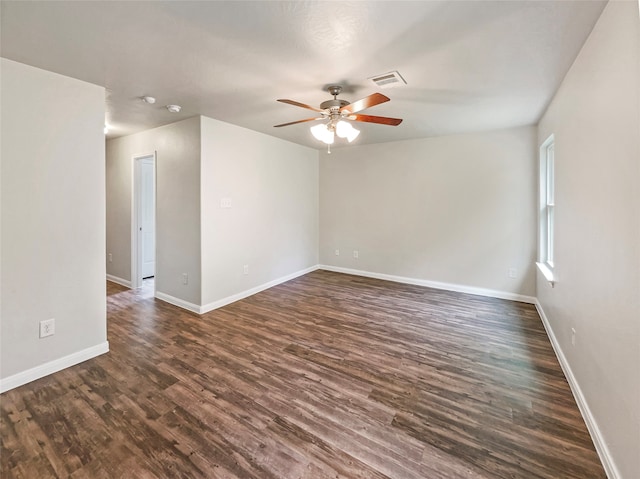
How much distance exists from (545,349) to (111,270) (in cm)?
616

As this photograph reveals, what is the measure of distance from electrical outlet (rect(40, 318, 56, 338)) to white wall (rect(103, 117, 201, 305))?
1399 millimetres

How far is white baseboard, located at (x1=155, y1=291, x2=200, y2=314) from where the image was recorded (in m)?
3.59

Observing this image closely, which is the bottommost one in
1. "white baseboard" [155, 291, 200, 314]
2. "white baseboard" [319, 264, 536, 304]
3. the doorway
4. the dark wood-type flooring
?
the dark wood-type flooring

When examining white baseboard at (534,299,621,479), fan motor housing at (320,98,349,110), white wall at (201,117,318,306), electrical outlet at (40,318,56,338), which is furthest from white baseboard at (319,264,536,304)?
electrical outlet at (40,318,56,338)

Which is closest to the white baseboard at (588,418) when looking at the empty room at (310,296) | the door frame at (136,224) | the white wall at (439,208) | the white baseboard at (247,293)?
the empty room at (310,296)

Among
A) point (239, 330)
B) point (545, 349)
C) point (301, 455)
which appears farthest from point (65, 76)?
point (545, 349)

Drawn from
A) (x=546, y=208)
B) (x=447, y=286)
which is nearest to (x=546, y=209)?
(x=546, y=208)

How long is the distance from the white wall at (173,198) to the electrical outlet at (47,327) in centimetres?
140

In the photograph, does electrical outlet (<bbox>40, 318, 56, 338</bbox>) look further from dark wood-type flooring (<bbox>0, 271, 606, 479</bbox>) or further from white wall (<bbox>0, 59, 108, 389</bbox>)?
dark wood-type flooring (<bbox>0, 271, 606, 479</bbox>)

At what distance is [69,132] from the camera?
7.72ft

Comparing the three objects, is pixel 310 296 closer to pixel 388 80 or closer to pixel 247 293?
pixel 247 293

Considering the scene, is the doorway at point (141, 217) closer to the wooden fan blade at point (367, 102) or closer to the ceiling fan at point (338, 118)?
the ceiling fan at point (338, 118)

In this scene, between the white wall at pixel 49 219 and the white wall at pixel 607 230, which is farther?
the white wall at pixel 49 219

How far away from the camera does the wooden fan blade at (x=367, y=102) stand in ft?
6.34
